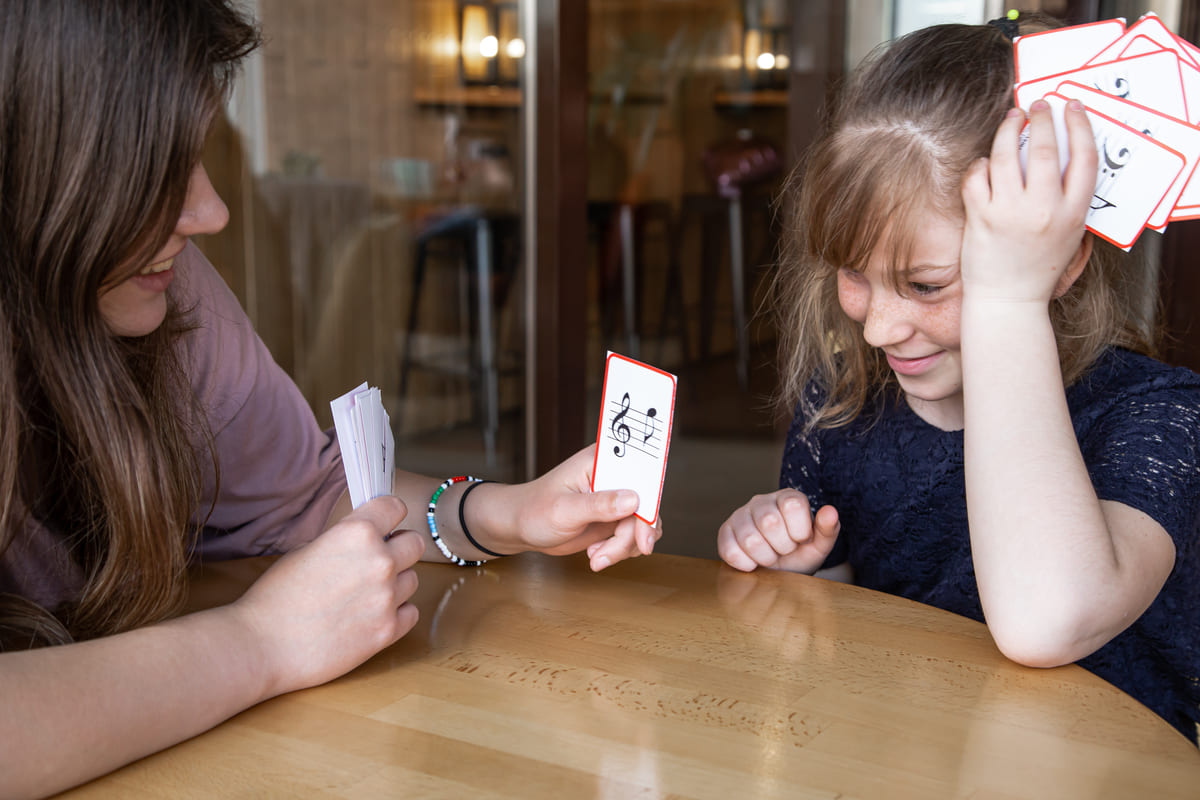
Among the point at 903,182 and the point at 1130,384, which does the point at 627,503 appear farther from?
the point at 1130,384

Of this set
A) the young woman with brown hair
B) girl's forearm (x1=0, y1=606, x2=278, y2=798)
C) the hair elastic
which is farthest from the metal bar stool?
girl's forearm (x1=0, y1=606, x2=278, y2=798)

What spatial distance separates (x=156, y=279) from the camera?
97 centimetres

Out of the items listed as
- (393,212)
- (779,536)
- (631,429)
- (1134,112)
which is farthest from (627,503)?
(393,212)

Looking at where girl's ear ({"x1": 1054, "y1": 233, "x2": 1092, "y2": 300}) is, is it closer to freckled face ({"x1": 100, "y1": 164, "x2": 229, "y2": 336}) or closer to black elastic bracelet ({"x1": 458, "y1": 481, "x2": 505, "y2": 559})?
black elastic bracelet ({"x1": 458, "y1": 481, "x2": 505, "y2": 559})

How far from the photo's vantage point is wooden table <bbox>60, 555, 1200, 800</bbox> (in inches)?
27.0

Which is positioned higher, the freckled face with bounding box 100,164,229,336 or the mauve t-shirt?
the freckled face with bounding box 100,164,229,336

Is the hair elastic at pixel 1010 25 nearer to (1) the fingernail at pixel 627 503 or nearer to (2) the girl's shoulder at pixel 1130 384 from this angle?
(2) the girl's shoulder at pixel 1130 384

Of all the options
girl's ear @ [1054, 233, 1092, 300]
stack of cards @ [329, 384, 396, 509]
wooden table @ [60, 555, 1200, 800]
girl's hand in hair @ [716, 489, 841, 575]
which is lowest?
wooden table @ [60, 555, 1200, 800]

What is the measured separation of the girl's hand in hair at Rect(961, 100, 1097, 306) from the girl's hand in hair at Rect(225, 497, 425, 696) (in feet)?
1.93

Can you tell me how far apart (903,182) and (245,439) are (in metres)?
0.77

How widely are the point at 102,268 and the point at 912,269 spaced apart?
29.8 inches

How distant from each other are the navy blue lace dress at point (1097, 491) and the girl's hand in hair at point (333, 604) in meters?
0.69

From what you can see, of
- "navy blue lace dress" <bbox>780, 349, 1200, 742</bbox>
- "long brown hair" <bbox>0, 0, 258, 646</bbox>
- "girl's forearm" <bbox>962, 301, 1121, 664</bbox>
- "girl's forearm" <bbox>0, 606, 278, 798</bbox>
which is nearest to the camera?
"girl's forearm" <bbox>0, 606, 278, 798</bbox>

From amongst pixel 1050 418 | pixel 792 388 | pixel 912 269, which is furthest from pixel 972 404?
pixel 792 388
